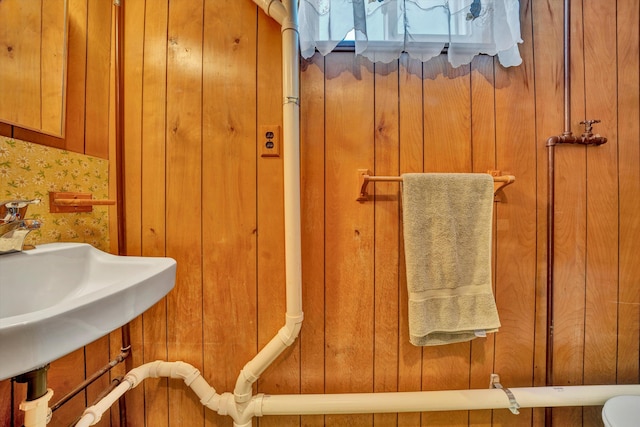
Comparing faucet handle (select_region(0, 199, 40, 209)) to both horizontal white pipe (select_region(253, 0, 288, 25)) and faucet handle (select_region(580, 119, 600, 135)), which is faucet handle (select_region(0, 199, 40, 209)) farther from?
faucet handle (select_region(580, 119, 600, 135))

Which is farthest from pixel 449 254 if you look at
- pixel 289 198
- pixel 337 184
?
pixel 289 198

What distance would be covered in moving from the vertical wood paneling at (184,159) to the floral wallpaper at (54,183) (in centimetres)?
22

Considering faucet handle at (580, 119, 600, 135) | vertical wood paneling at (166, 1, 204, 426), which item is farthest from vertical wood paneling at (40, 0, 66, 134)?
faucet handle at (580, 119, 600, 135)

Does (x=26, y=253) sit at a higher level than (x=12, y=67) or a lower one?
lower

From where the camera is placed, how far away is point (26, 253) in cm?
54

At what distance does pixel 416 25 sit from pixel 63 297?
1.30 meters

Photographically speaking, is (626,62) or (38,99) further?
(626,62)

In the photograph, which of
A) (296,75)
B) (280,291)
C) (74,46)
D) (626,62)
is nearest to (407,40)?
(296,75)

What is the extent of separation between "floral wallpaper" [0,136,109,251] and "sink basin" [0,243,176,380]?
123 mm

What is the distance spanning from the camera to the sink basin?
1.03 feet

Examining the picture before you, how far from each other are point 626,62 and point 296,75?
122 centimetres

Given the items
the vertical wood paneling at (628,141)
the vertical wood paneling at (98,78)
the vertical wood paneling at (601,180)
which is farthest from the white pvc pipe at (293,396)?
the vertical wood paneling at (98,78)

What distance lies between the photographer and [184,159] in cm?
84

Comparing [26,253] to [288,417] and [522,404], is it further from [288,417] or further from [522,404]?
[522,404]
